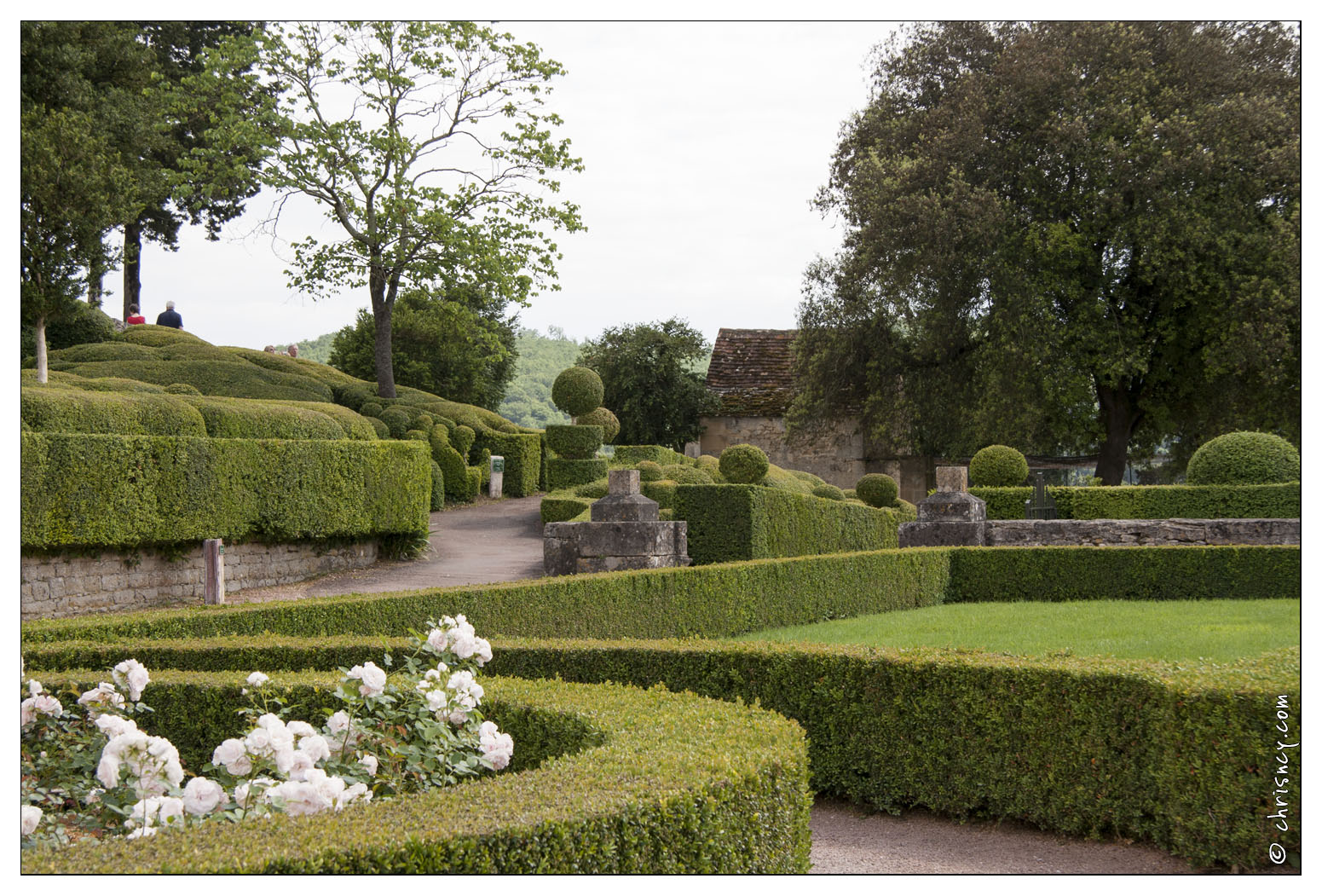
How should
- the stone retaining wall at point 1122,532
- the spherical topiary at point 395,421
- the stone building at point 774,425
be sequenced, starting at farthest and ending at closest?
the stone building at point 774,425 → the spherical topiary at point 395,421 → the stone retaining wall at point 1122,532

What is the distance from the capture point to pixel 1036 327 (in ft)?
71.6

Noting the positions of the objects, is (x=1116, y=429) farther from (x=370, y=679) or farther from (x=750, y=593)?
(x=370, y=679)

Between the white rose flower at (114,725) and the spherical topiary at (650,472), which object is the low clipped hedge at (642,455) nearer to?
the spherical topiary at (650,472)

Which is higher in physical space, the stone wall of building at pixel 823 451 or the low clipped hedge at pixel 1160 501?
the stone wall of building at pixel 823 451

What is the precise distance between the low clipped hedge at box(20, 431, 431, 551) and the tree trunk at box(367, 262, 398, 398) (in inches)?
202

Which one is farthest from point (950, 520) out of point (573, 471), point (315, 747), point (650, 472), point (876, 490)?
point (315, 747)

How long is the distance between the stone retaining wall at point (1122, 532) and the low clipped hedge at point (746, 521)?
8.95ft

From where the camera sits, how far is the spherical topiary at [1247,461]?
16844mm

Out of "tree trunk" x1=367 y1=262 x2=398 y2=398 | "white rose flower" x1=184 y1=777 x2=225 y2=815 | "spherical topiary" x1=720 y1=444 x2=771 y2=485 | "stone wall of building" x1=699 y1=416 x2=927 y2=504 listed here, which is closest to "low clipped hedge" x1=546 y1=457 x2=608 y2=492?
"tree trunk" x1=367 y1=262 x2=398 y2=398

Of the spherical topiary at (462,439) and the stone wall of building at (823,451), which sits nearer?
the spherical topiary at (462,439)

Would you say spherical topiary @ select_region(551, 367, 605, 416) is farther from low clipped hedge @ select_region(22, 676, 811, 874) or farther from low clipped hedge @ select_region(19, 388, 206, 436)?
low clipped hedge @ select_region(22, 676, 811, 874)

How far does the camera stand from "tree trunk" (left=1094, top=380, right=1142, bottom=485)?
23.8 m

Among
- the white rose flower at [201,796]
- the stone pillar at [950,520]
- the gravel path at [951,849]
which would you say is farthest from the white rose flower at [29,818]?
the stone pillar at [950,520]

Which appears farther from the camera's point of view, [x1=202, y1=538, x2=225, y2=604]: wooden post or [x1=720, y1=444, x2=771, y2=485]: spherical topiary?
[x1=720, y1=444, x2=771, y2=485]: spherical topiary
